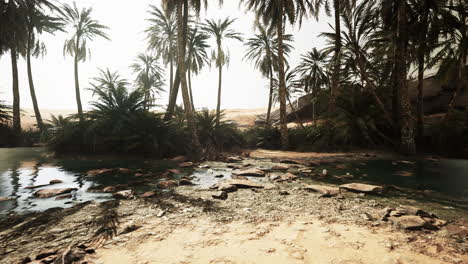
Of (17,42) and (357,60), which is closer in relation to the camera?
(357,60)

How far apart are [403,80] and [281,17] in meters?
6.96

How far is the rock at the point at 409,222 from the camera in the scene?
8.14ft

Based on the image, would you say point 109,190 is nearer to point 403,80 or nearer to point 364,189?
point 364,189

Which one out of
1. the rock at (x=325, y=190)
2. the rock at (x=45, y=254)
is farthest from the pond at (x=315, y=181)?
the rock at (x=45, y=254)

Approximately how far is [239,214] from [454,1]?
14104mm

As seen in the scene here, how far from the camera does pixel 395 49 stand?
966 cm

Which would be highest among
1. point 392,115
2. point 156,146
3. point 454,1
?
point 454,1


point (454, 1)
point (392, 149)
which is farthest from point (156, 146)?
point (454, 1)

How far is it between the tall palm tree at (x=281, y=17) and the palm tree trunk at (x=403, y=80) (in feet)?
17.4

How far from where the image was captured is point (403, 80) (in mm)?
9586

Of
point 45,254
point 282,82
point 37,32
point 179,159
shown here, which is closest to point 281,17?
point 282,82

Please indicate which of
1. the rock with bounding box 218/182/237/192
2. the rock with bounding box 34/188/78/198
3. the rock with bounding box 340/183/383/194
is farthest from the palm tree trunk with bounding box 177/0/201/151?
the rock with bounding box 340/183/383/194

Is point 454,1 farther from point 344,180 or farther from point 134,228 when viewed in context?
point 134,228

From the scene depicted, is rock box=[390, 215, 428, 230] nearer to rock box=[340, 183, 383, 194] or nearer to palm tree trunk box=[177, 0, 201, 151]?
rock box=[340, 183, 383, 194]
